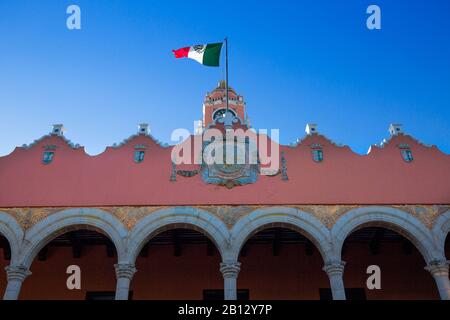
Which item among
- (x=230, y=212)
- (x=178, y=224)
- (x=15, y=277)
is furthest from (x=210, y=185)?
(x=15, y=277)

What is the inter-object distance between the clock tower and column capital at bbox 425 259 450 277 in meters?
16.9

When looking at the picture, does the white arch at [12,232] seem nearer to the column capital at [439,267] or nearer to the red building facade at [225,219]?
the red building facade at [225,219]

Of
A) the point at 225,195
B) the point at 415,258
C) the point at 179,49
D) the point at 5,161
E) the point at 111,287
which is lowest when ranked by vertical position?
the point at 111,287

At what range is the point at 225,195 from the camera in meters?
13.1

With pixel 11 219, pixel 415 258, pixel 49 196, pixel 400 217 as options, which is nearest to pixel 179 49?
pixel 49 196

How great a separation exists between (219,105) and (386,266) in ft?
51.5

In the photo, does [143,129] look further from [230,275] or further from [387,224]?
[387,224]

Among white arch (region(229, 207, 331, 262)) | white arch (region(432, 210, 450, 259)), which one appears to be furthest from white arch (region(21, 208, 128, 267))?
white arch (region(432, 210, 450, 259))

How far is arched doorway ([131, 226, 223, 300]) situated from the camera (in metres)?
14.7

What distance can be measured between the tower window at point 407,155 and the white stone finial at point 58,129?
10883 millimetres

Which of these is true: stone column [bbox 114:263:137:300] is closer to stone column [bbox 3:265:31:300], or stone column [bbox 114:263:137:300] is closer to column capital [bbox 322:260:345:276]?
stone column [bbox 3:265:31:300]

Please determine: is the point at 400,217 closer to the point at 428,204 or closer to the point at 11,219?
the point at 428,204

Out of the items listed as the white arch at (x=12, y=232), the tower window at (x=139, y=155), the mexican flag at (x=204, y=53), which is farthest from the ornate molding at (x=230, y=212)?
the mexican flag at (x=204, y=53)

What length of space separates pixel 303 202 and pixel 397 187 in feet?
9.55
